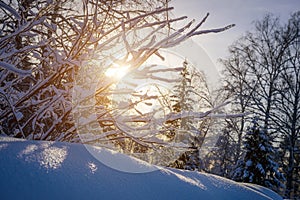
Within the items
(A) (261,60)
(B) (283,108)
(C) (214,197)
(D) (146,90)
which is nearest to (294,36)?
(A) (261,60)

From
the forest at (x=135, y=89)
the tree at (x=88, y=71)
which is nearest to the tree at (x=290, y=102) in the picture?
the forest at (x=135, y=89)

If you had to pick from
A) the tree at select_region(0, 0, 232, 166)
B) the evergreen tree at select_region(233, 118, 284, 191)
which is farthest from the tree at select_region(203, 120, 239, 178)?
the tree at select_region(0, 0, 232, 166)

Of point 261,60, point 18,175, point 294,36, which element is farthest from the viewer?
point 261,60

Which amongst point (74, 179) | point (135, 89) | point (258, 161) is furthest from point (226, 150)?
point (74, 179)

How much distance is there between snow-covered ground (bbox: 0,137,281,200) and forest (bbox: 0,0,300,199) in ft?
0.92

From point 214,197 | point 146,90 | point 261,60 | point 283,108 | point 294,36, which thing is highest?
point 294,36

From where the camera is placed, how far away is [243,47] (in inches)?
541

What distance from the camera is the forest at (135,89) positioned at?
1315mm

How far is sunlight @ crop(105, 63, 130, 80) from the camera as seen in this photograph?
1.27m

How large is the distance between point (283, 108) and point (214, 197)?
12871 mm

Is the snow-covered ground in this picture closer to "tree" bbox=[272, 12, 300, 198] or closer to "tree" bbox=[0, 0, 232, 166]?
"tree" bbox=[0, 0, 232, 166]

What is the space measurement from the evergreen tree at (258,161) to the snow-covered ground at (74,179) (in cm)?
1232

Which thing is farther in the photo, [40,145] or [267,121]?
[267,121]

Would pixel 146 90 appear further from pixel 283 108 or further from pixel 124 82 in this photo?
pixel 283 108
